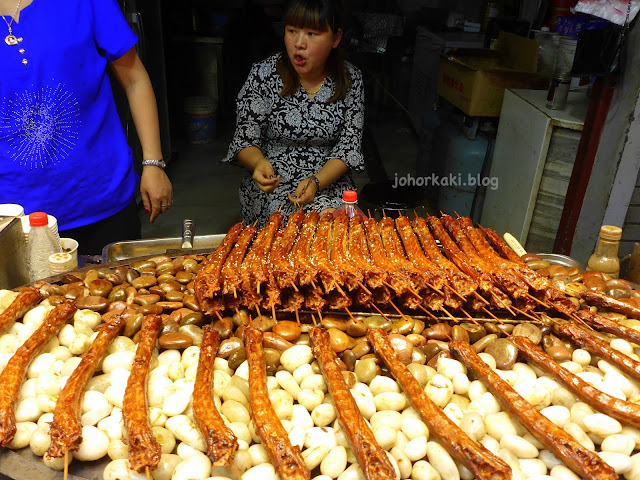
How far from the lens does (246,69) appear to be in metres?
10.3

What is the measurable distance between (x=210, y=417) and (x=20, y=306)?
0.98 m

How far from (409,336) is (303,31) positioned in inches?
88.1

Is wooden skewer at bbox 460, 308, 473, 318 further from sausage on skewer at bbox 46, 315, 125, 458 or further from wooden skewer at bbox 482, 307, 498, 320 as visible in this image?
sausage on skewer at bbox 46, 315, 125, 458

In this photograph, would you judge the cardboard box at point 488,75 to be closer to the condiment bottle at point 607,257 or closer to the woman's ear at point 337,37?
the woman's ear at point 337,37

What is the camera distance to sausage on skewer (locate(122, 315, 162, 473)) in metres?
1.39

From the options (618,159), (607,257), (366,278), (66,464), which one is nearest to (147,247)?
(366,278)

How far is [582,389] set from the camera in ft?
5.60

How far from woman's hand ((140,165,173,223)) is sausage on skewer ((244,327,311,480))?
4.88 ft

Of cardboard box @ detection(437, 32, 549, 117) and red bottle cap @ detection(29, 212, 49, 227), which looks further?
cardboard box @ detection(437, 32, 549, 117)

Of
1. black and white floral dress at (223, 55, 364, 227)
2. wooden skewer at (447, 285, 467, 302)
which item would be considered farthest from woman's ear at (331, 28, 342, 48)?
wooden skewer at (447, 285, 467, 302)

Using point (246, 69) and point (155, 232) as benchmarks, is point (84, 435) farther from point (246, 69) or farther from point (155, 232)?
point (246, 69)

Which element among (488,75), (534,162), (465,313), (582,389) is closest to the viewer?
(582,389)

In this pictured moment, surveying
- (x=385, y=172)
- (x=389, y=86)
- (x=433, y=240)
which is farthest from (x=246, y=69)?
(x=433, y=240)

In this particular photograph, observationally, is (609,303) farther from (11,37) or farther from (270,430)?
(11,37)
